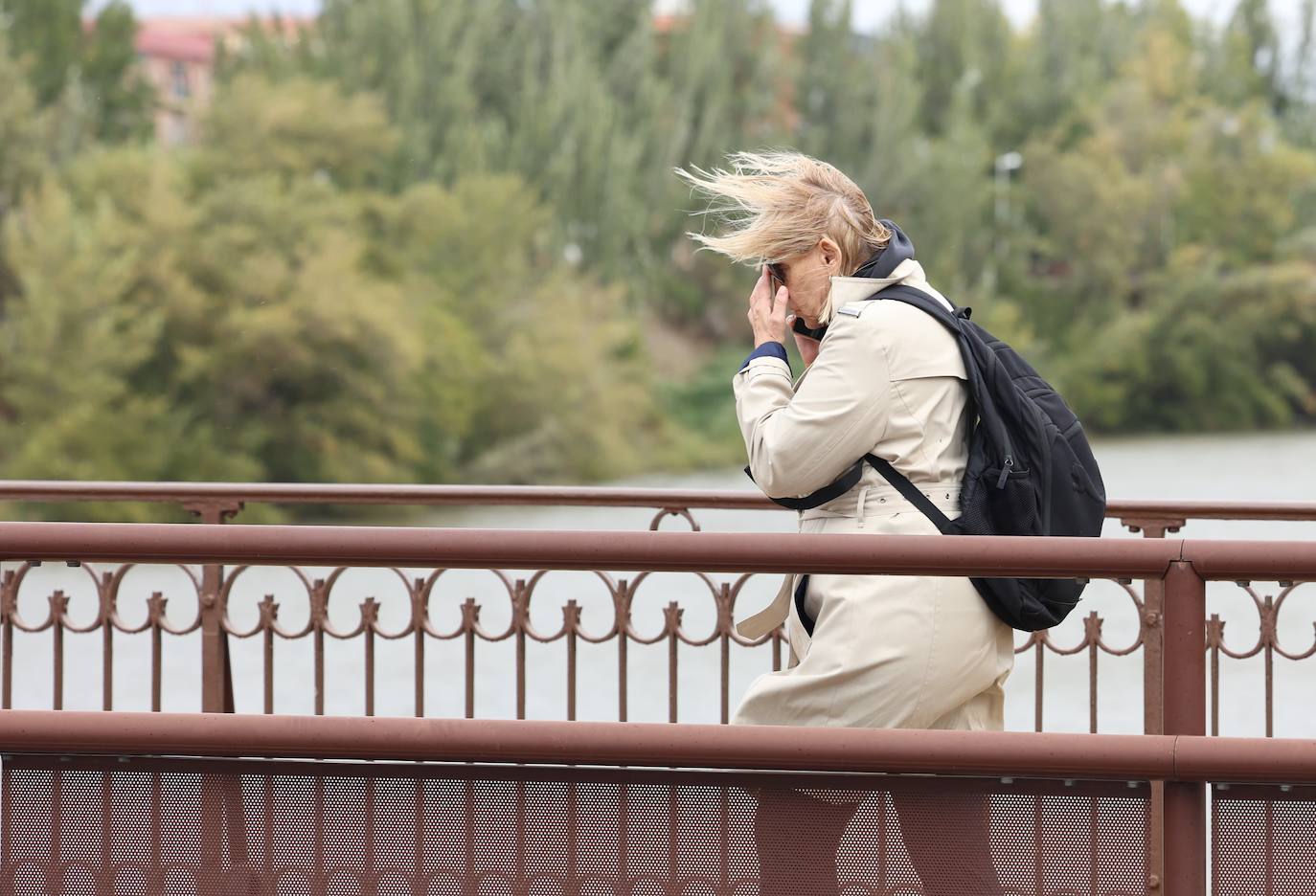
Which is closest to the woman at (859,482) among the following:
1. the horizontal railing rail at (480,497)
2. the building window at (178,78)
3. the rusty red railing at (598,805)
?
the rusty red railing at (598,805)

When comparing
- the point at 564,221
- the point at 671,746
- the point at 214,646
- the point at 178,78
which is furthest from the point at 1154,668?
the point at 178,78

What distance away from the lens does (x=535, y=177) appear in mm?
35219

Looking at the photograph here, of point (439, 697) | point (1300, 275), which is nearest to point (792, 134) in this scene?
point (1300, 275)

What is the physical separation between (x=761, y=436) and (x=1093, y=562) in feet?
1.71

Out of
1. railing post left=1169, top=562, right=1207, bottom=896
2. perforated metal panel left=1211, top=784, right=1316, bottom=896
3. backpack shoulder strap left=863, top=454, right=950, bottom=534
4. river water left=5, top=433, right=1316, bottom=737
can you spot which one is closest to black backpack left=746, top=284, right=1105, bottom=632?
backpack shoulder strap left=863, top=454, right=950, bottom=534

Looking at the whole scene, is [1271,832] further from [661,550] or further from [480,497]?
[480,497]

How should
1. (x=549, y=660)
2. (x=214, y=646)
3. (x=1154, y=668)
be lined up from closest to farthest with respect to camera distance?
1. (x=1154, y=668)
2. (x=214, y=646)
3. (x=549, y=660)

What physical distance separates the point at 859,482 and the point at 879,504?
1.7 inches

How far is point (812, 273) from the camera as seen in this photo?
99.5 inches

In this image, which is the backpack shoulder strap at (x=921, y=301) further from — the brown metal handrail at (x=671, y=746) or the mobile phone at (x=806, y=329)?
the brown metal handrail at (x=671, y=746)

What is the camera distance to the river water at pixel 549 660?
13.9 metres

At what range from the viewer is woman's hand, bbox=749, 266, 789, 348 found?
255 cm

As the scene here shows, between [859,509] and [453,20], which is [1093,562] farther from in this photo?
[453,20]

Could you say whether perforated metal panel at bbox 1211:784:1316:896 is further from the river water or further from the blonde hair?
the river water
